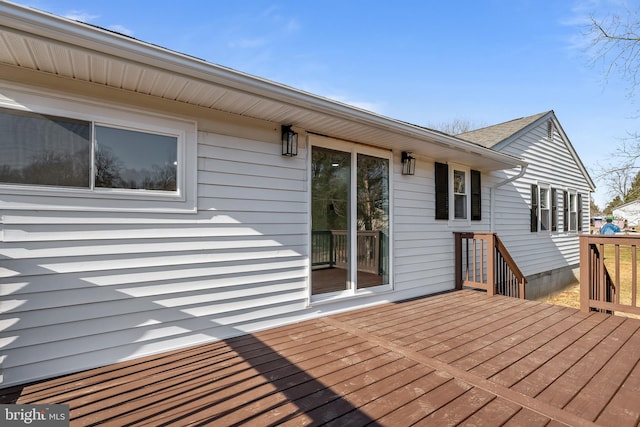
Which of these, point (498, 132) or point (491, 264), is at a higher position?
point (498, 132)

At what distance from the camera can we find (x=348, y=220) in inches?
162

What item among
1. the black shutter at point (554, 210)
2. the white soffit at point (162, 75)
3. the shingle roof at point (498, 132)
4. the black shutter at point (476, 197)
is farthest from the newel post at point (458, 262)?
the black shutter at point (554, 210)

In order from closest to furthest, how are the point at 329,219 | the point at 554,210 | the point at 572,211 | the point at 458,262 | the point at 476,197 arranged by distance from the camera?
the point at 329,219, the point at 458,262, the point at 476,197, the point at 554,210, the point at 572,211

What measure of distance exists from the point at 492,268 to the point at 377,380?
3.48m

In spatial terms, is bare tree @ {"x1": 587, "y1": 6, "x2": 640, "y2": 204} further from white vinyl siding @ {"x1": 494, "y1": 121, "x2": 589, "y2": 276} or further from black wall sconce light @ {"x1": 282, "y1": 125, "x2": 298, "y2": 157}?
black wall sconce light @ {"x1": 282, "y1": 125, "x2": 298, "y2": 157}

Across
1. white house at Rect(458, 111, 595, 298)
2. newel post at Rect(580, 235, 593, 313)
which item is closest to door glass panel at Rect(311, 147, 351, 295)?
newel post at Rect(580, 235, 593, 313)

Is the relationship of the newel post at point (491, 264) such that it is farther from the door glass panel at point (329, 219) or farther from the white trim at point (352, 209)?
the door glass panel at point (329, 219)

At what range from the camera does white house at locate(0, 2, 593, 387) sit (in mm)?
2205

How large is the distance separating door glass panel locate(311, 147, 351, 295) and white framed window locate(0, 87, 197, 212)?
1465 millimetres

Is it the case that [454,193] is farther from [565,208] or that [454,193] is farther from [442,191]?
[565,208]

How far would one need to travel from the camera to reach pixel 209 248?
2.99m

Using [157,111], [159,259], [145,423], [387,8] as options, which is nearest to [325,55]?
[387,8]

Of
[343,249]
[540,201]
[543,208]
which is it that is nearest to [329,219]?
[343,249]

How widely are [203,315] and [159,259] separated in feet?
2.17
